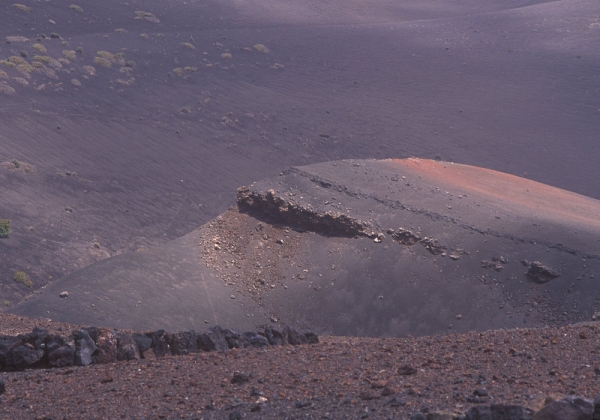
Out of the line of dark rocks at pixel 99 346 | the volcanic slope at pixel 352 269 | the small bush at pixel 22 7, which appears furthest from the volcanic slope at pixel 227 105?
the line of dark rocks at pixel 99 346

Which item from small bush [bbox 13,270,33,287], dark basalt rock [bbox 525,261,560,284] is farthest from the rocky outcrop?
small bush [bbox 13,270,33,287]

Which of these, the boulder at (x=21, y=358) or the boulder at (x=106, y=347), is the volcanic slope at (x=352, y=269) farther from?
the boulder at (x=21, y=358)

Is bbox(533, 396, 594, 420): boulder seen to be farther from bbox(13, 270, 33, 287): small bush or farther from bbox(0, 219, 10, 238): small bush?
bbox(0, 219, 10, 238): small bush

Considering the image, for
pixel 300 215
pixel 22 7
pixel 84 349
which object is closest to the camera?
pixel 84 349

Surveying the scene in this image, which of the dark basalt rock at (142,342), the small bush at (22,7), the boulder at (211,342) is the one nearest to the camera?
the dark basalt rock at (142,342)

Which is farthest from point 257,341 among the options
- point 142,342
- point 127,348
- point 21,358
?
point 21,358

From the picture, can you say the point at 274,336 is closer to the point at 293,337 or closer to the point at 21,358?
the point at 293,337
